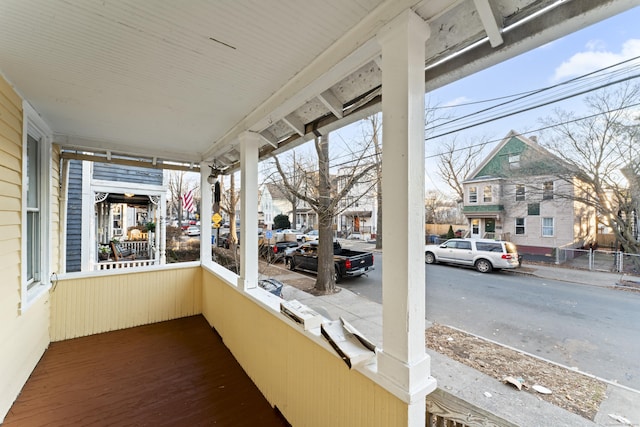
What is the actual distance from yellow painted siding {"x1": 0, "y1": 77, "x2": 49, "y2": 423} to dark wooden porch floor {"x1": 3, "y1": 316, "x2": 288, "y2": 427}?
23 centimetres

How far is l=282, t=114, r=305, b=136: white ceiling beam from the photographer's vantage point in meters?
2.27

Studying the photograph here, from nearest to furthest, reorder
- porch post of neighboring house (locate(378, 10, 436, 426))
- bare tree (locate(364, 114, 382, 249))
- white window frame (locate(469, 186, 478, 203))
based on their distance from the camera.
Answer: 1. porch post of neighboring house (locate(378, 10, 436, 426))
2. white window frame (locate(469, 186, 478, 203))
3. bare tree (locate(364, 114, 382, 249))

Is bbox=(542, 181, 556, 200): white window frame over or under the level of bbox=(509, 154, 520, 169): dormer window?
under

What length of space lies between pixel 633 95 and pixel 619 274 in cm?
416

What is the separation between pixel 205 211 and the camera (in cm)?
409

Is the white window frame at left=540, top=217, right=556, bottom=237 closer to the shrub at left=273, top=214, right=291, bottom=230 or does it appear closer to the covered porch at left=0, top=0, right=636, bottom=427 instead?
the covered porch at left=0, top=0, right=636, bottom=427

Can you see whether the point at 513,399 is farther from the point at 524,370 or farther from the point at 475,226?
the point at 475,226

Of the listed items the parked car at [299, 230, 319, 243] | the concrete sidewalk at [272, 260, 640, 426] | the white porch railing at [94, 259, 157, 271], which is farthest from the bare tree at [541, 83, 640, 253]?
the parked car at [299, 230, 319, 243]

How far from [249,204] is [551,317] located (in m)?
4.72

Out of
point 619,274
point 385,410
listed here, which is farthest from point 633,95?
point 619,274

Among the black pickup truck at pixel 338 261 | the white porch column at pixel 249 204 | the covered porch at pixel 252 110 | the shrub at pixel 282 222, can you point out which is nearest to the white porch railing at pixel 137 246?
the black pickup truck at pixel 338 261

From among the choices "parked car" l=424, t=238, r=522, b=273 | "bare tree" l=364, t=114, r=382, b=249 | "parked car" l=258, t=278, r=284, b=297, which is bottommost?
"parked car" l=258, t=278, r=284, b=297

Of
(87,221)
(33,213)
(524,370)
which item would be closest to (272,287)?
(33,213)

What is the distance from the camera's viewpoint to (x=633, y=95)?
244 centimetres
